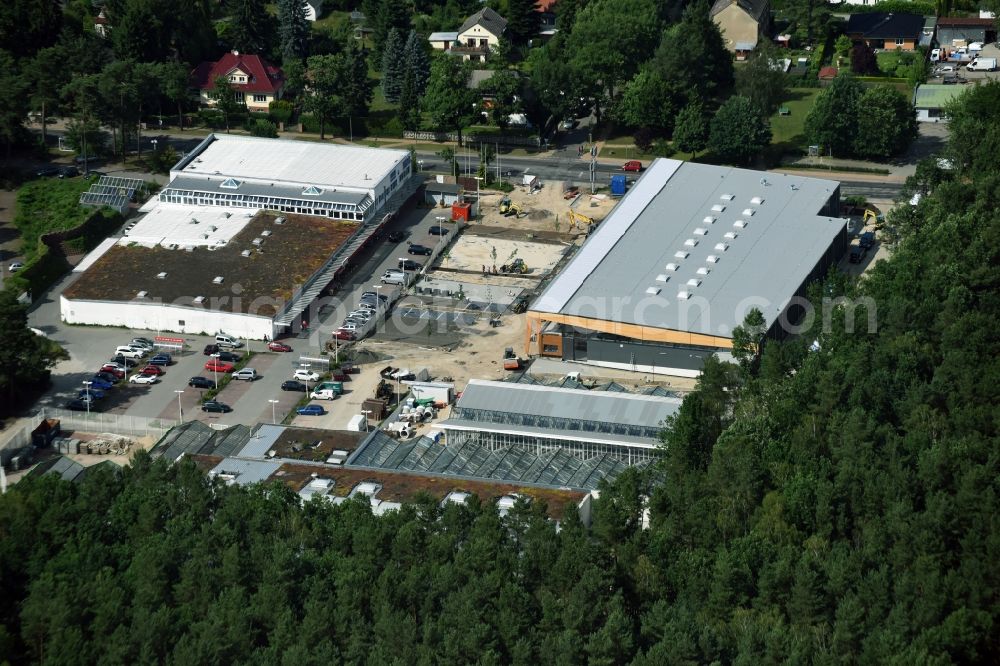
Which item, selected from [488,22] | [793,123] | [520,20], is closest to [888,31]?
[793,123]

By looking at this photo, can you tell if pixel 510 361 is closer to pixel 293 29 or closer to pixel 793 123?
pixel 793 123

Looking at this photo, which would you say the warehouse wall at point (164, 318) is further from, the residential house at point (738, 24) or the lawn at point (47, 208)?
the residential house at point (738, 24)

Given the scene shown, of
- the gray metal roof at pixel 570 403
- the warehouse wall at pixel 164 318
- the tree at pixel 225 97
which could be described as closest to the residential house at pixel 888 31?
the tree at pixel 225 97

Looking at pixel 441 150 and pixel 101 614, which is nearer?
pixel 101 614

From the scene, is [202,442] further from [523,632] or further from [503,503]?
[523,632]

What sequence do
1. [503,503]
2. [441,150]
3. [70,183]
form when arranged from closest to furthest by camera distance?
[503,503] < [70,183] < [441,150]

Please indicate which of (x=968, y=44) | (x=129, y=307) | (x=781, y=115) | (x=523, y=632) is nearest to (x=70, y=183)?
(x=129, y=307)

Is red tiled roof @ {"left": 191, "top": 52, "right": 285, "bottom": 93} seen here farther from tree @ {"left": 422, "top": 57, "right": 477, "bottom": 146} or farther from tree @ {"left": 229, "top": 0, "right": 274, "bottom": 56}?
tree @ {"left": 422, "top": 57, "right": 477, "bottom": 146}
